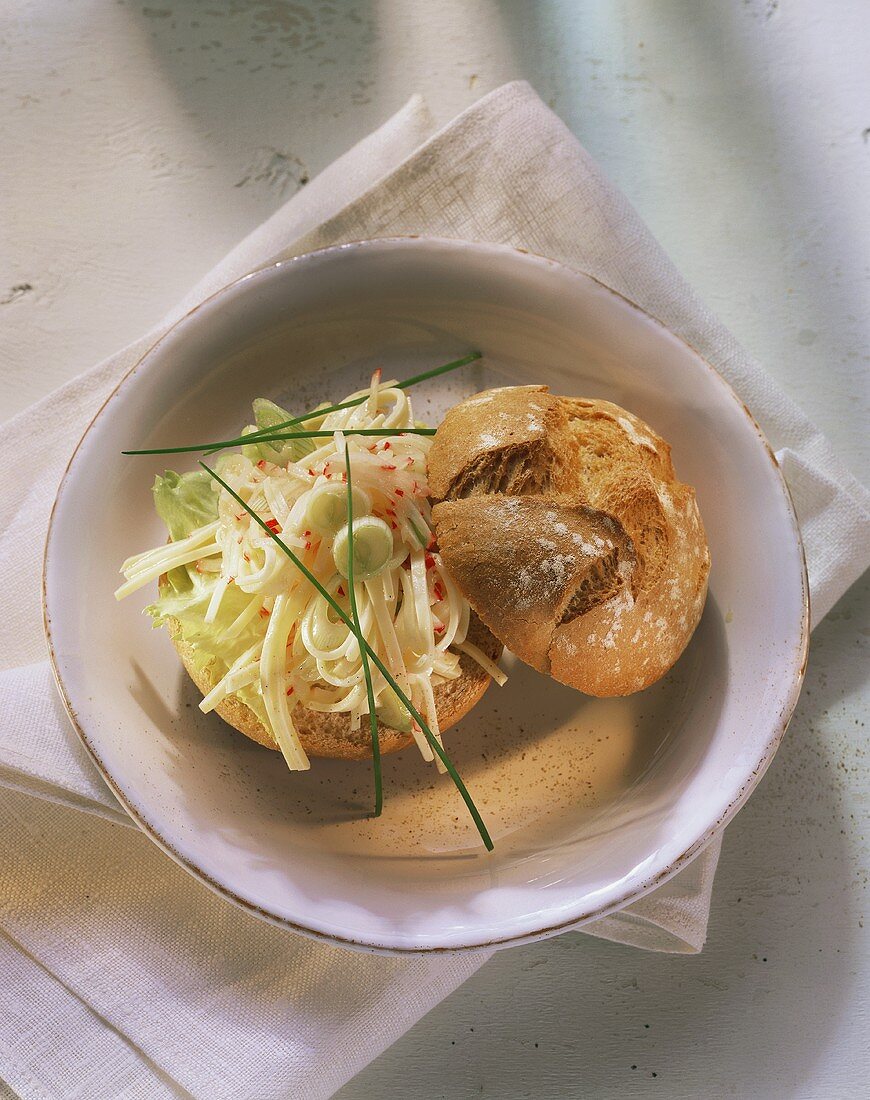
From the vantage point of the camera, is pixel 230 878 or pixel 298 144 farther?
pixel 298 144

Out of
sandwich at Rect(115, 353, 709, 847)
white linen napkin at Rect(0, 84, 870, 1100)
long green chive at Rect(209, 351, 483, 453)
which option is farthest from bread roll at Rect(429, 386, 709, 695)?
white linen napkin at Rect(0, 84, 870, 1100)

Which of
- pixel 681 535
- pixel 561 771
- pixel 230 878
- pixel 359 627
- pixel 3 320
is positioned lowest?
pixel 561 771

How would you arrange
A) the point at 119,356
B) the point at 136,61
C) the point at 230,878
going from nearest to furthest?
the point at 230,878 < the point at 119,356 < the point at 136,61

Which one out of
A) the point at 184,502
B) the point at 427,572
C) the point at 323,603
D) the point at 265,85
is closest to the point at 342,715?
the point at 323,603

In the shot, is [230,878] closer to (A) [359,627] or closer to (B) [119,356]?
(A) [359,627]

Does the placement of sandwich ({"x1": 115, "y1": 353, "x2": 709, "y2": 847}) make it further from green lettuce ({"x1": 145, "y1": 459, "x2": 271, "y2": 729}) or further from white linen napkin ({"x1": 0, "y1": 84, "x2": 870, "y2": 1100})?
white linen napkin ({"x1": 0, "y1": 84, "x2": 870, "y2": 1100})

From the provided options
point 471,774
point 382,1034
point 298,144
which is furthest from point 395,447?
point 382,1034

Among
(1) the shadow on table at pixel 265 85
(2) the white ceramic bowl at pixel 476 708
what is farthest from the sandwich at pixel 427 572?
(1) the shadow on table at pixel 265 85

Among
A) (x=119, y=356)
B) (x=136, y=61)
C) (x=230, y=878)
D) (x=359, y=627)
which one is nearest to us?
(x=359, y=627)
